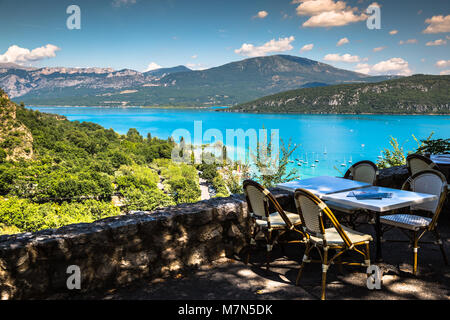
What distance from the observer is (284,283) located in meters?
3.13

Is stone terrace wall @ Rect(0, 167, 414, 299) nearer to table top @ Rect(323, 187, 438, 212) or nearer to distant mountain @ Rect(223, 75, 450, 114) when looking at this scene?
table top @ Rect(323, 187, 438, 212)

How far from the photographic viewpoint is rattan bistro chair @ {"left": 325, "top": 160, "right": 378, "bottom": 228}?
4.21 m

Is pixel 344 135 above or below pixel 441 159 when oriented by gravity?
below

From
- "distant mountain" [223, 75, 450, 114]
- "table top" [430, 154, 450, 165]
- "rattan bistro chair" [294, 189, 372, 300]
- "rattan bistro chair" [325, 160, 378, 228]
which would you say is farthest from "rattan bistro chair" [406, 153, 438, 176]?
"distant mountain" [223, 75, 450, 114]

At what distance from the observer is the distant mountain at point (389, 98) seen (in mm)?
160125

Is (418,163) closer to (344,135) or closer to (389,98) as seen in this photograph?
(344,135)

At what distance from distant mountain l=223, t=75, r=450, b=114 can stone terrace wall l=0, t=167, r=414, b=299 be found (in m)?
185

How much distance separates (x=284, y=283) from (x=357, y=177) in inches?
95.1

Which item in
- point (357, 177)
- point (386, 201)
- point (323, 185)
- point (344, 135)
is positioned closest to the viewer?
point (386, 201)

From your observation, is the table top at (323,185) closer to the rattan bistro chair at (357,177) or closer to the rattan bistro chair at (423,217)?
the rattan bistro chair at (357,177)

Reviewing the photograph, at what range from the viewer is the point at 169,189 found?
2670 inches

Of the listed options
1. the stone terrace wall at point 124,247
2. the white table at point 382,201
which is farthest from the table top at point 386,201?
the stone terrace wall at point 124,247

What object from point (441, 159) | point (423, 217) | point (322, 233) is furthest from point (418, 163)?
point (322, 233)
